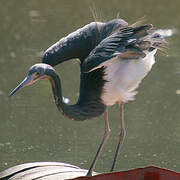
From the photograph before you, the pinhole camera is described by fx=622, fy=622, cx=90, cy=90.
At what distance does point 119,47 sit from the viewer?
482cm

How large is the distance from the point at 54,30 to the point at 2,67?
2.04 m

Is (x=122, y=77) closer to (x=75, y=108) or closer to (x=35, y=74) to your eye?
(x=75, y=108)

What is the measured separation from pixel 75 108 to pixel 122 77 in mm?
460

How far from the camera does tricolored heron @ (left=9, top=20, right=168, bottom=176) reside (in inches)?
191

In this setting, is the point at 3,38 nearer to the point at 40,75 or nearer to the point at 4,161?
the point at 4,161

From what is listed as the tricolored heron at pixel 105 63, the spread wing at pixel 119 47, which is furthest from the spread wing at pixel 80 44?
the spread wing at pixel 119 47

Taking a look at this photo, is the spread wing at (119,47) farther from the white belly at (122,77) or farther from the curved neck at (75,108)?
the curved neck at (75,108)

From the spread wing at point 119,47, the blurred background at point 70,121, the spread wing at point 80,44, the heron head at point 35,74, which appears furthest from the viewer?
the blurred background at point 70,121

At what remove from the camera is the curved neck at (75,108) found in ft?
16.0

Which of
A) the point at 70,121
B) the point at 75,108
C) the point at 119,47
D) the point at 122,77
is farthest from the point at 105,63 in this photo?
the point at 70,121

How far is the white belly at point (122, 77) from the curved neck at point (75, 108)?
0.35ft

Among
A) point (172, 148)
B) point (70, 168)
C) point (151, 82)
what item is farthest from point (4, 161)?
point (151, 82)

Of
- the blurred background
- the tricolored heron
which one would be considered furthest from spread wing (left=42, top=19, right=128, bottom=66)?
the blurred background

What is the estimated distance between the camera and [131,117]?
6965mm
